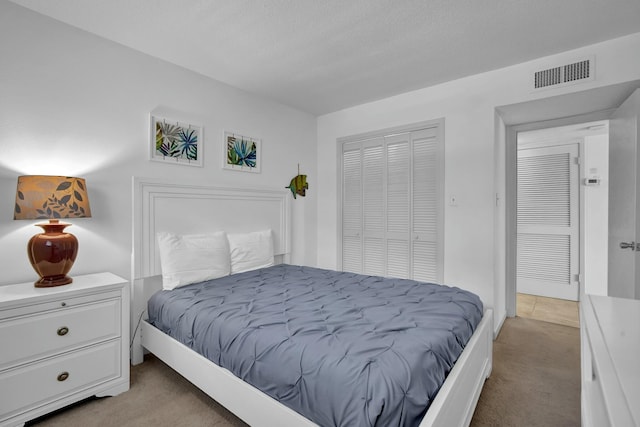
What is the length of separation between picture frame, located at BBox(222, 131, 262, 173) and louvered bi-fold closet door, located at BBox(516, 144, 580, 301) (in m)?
3.61

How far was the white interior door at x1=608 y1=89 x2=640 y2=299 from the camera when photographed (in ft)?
7.24

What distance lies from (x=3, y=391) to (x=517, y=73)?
164 inches

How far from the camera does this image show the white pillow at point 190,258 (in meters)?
2.42

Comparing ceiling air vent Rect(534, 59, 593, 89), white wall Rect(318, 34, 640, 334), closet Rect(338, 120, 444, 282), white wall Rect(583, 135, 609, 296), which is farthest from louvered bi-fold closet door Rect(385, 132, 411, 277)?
white wall Rect(583, 135, 609, 296)

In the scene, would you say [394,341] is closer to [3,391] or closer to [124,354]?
[124,354]

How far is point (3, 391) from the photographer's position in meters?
1.59

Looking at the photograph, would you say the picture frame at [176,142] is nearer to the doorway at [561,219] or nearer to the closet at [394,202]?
the closet at [394,202]

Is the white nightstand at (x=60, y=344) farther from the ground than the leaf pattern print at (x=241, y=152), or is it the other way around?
the leaf pattern print at (x=241, y=152)

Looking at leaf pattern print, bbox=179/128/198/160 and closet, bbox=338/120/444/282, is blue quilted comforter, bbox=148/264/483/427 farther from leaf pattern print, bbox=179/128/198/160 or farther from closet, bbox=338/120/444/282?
leaf pattern print, bbox=179/128/198/160

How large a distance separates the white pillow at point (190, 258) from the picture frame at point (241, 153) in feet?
2.75

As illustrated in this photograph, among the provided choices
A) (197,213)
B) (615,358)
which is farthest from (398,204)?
(615,358)

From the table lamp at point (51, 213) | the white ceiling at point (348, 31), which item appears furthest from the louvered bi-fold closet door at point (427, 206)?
the table lamp at point (51, 213)

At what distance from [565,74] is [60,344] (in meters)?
4.03

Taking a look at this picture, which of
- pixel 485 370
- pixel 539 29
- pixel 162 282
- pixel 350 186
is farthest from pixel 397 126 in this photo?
pixel 162 282
